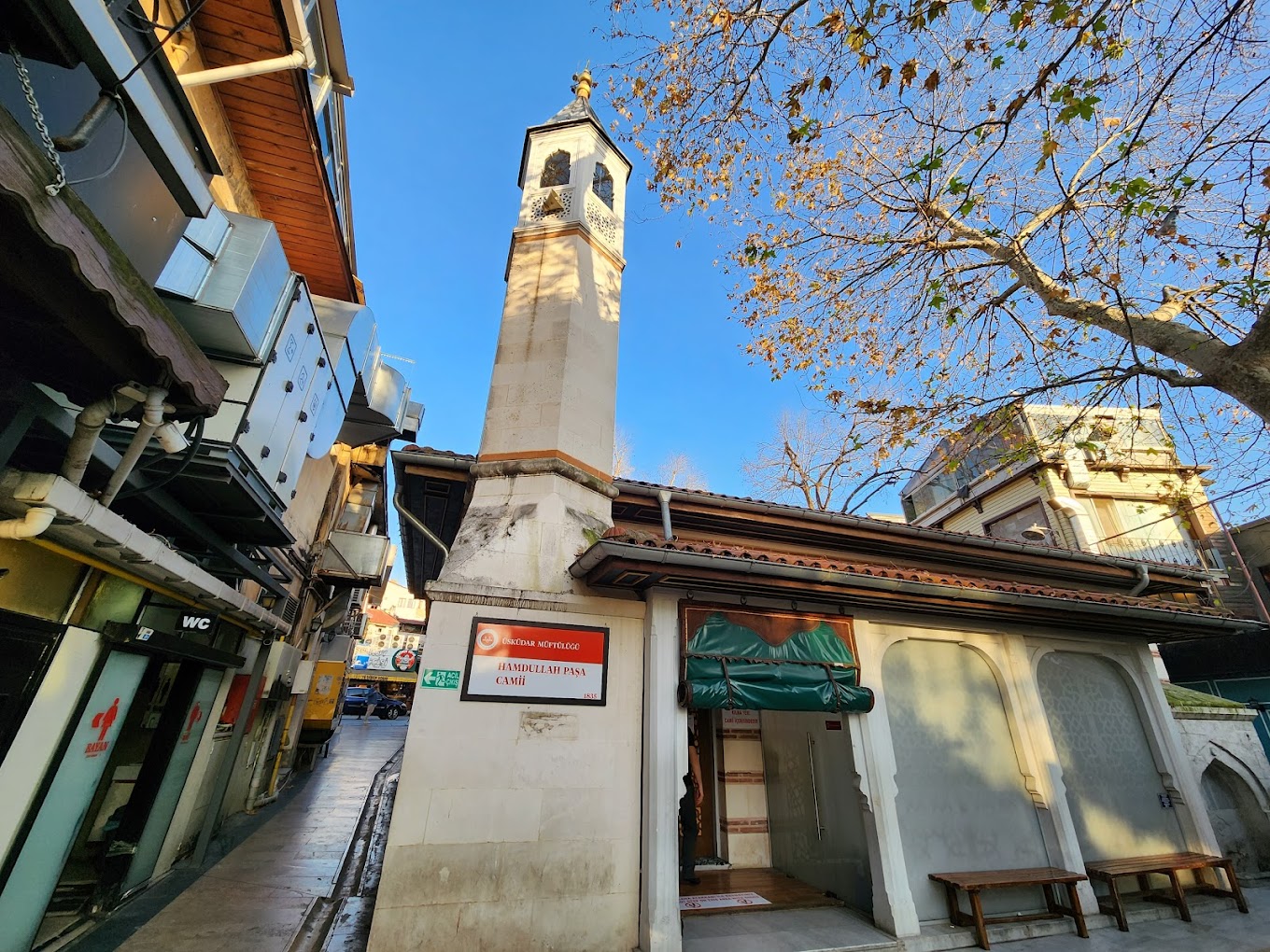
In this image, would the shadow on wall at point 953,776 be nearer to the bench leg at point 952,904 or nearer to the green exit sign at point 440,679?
the bench leg at point 952,904

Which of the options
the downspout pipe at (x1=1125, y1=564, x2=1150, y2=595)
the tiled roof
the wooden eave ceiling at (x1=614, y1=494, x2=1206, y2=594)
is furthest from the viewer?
the downspout pipe at (x1=1125, y1=564, x2=1150, y2=595)

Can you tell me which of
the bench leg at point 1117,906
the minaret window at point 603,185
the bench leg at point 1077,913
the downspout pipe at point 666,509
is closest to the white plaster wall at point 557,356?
the downspout pipe at point 666,509

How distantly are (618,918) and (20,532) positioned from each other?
17.6 feet

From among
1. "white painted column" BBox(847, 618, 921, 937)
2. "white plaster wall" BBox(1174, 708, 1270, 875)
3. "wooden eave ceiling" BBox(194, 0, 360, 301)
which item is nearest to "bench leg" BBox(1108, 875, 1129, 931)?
"white painted column" BBox(847, 618, 921, 937)

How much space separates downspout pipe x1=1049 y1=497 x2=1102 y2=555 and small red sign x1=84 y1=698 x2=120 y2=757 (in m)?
19.8

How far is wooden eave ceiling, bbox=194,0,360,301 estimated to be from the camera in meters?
4.99

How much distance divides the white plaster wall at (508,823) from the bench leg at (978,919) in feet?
12.0

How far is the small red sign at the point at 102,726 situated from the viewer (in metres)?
4.49

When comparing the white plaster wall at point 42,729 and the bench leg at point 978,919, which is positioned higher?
the white plaster wall at point 42,729

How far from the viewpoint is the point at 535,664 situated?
5.25m

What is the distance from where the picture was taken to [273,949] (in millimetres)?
4664

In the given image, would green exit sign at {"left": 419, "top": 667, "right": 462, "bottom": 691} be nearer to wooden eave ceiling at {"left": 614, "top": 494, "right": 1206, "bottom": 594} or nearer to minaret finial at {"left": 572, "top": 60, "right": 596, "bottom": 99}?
wooden eave ceiling at {"left": 614, "top": 494, "right": 1206, "bottom": 594}

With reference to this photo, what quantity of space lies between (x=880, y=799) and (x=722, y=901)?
2328 millimetres

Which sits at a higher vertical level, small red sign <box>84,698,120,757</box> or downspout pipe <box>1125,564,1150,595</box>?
downspout pipe <box>1125,564,1150,595</box>
